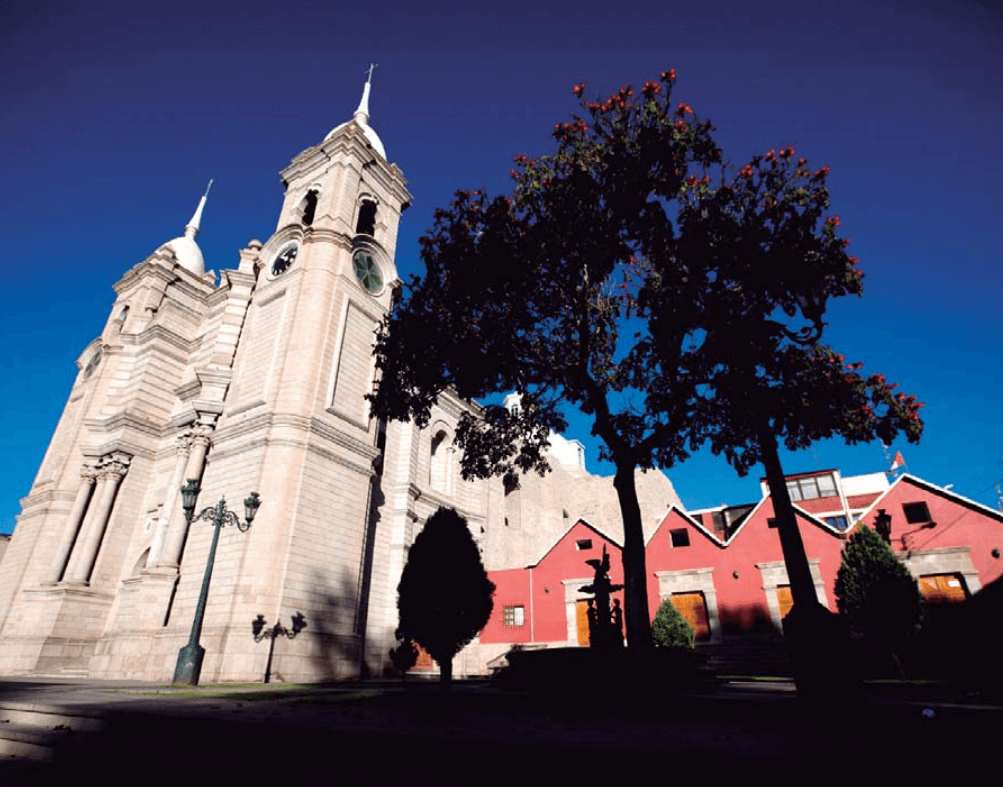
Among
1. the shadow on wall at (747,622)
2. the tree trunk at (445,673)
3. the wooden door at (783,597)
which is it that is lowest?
the tree trunk at (445,673)

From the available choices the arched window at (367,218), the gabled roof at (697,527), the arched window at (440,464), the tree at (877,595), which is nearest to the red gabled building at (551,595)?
the gabled roof at (697,527)

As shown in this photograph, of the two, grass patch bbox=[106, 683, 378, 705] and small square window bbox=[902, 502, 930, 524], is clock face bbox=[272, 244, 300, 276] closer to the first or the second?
grass patch bbox=[106, 683, 378, 705]

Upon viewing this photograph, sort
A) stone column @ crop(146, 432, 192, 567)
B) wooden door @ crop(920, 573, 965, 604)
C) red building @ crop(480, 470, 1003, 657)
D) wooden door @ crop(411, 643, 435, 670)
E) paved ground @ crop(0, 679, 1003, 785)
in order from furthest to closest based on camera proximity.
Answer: wooden door @ crop(411, 643, 435, 670)
red building @ crop(480, 470, 1003, 657)
wooden door @ crop(920, 573, 965, 604)
stone column @ crop(146, 432, 192, 567)
paved ground @ crop(0, 679, 1003, 785)

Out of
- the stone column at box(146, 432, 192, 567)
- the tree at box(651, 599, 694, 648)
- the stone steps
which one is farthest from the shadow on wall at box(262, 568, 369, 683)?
the tree at box(651, 599, 694, 648)

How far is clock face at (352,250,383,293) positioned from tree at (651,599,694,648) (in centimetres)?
1963

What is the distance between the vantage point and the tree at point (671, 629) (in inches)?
863

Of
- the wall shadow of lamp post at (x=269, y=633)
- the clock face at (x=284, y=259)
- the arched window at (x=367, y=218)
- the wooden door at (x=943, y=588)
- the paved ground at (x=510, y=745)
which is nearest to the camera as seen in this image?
the paved ground at (x=510, y=745)

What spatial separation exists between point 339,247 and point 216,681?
55.3ft

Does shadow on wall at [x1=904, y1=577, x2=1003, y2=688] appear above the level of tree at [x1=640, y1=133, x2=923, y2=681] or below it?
below

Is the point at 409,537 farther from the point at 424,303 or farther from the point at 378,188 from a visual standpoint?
the point at 378,188

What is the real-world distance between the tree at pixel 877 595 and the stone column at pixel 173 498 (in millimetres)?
25986

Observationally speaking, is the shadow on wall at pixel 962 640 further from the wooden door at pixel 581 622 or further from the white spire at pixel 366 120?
the white spire at pixel 366 120

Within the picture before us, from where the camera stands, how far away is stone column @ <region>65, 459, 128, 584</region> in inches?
853

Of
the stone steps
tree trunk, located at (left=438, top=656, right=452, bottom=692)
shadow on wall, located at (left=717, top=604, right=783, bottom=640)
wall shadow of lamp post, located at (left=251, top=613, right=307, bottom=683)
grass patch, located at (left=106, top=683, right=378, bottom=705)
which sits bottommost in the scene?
the stone steps
